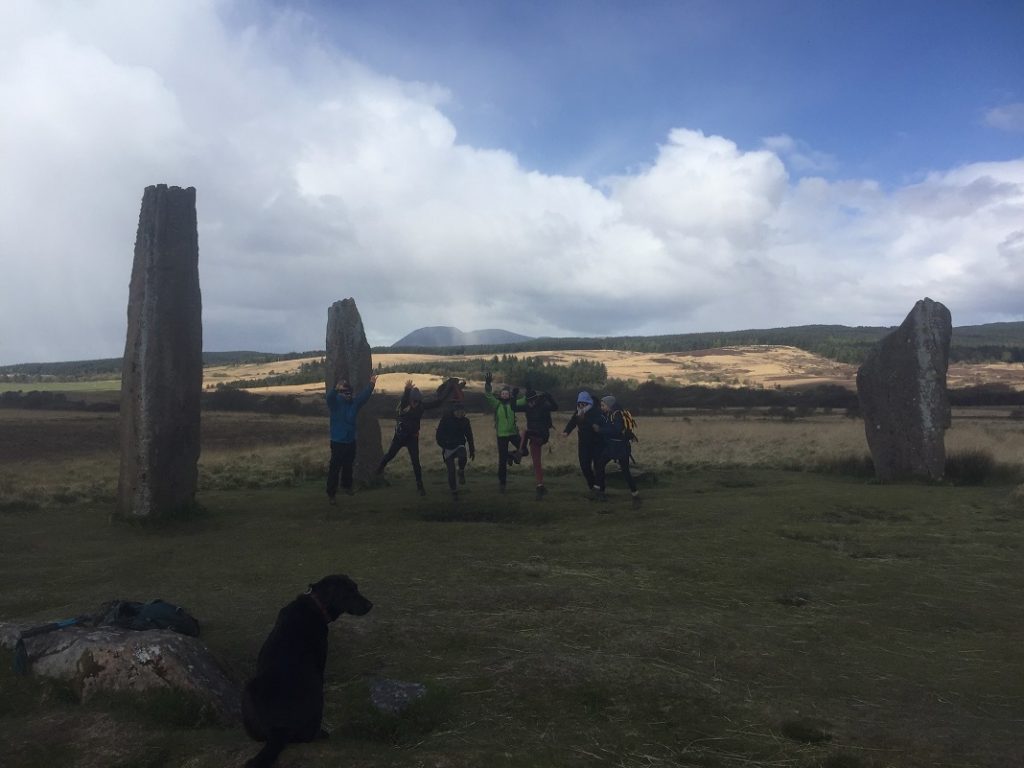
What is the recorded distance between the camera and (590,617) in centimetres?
756

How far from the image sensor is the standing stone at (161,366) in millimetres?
12617

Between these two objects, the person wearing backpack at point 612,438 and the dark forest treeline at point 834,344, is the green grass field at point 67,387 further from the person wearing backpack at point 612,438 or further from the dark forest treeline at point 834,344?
the person wearing backpack at point 612,438

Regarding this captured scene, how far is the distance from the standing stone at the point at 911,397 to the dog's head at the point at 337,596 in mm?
15152

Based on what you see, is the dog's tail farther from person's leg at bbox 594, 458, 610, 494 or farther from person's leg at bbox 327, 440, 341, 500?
→ person's leg at bbox 594, 458, 610, 494

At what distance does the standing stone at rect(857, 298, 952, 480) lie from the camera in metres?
17.2

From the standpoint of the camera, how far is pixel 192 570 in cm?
980

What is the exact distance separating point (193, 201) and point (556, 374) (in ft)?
179

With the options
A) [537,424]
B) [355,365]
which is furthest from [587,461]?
[355,365]

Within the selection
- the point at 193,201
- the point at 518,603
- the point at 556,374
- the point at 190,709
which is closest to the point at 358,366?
the point at 193,201

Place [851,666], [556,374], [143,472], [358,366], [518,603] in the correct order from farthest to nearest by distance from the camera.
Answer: [556,374] < [358,366] < [143,472] < [518,603] < [851,666]

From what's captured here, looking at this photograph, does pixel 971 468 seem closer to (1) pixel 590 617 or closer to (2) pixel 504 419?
(2) pixel 504 419

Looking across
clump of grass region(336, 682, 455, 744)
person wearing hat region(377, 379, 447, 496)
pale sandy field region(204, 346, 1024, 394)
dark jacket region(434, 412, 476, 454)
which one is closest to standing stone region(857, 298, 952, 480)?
dark jacket region(434, 412, 476, 454)

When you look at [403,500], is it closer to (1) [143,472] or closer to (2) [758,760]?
(1) [143,472]

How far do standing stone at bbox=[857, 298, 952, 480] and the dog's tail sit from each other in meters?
16.0
